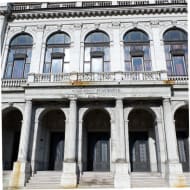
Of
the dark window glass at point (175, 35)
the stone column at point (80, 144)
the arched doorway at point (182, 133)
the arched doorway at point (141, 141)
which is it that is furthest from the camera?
the dark window glass at point (175, 35)

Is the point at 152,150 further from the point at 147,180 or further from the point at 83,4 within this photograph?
the point at 83,4

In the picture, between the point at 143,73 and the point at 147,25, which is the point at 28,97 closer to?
the point at 143,73

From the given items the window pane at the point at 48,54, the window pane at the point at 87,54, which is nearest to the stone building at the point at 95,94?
the window pane at the point at 87,54

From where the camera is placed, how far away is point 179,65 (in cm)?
1764

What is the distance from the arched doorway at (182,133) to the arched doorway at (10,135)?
498 inches

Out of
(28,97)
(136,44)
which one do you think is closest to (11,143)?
(28,97)

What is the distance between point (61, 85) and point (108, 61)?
4995mm

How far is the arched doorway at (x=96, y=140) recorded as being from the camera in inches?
642

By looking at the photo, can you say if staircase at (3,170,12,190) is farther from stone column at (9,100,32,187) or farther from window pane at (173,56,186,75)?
window pane at (173,56,186,75)

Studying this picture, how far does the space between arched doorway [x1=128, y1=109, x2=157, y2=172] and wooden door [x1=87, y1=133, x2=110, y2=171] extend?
6.09 ft

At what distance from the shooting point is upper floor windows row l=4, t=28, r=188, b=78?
17938mm

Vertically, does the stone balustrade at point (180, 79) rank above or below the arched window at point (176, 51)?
below

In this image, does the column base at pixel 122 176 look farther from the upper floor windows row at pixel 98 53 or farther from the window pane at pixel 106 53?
the window pane at pixel 106 53

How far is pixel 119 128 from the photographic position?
14422mm
